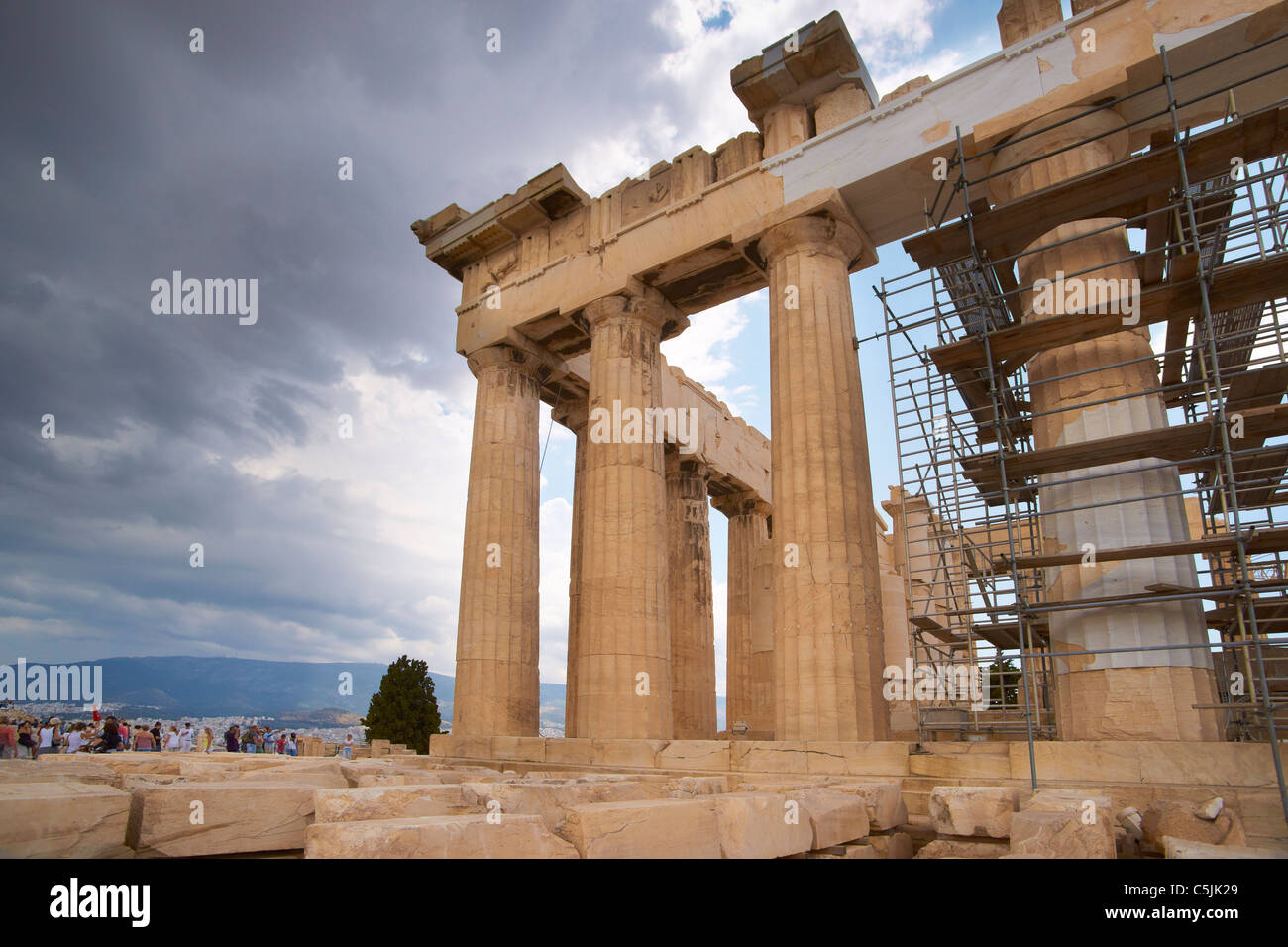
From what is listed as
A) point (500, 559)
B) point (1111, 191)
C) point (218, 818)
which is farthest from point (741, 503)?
point (218, 818)

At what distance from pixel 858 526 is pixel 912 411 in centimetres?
271

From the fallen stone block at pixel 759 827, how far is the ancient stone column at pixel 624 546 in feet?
33.1

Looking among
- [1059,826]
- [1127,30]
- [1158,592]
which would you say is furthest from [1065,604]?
[1127,30]

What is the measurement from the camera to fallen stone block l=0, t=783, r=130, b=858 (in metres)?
4.83

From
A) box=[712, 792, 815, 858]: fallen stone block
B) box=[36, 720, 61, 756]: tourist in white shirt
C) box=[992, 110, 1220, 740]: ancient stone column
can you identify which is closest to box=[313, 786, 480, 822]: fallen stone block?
box=[712, 792, 815, 858]: fallen stone block

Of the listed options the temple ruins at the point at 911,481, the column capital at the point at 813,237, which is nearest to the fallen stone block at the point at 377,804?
the temple ruins at the point at 911,481

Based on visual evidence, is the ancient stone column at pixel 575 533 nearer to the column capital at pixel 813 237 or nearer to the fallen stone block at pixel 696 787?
the column capital at pixel 813 237

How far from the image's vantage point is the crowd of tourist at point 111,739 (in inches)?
850

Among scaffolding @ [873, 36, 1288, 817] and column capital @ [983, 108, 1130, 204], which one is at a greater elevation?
column capital @ [983, 108, 1130, 204]

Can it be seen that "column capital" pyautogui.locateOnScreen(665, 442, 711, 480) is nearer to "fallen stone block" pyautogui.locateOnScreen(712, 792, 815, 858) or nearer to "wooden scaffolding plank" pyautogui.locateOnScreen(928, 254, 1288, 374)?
"wooden scaffolding plank" pyautogui.locateOnScreen(928, 254, 1288, 374)

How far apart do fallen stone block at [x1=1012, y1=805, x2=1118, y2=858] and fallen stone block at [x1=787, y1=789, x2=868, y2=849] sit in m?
1.50

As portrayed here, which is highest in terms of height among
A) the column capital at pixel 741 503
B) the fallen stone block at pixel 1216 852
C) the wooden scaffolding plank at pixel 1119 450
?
the column capital at pixel 741 503
